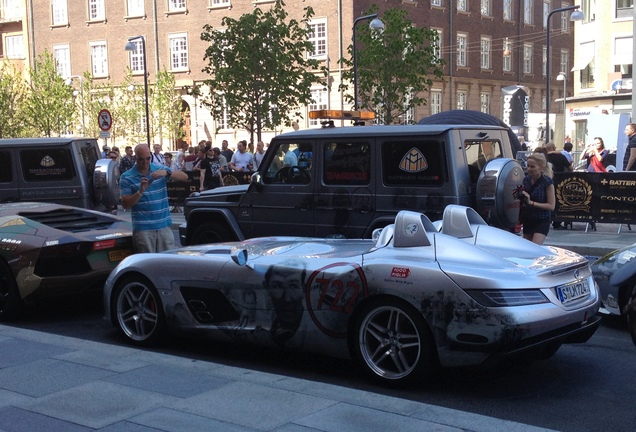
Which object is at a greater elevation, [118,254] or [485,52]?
[485,52]

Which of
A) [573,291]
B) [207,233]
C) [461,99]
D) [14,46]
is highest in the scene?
[14,46]

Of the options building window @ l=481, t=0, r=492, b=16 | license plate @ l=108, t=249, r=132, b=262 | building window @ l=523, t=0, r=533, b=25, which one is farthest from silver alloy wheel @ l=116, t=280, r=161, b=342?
building window @ l=523, t=0, r=533, b=25

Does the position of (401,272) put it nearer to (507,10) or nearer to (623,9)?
(623,9)

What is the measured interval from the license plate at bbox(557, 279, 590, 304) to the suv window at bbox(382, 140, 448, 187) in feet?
10.1

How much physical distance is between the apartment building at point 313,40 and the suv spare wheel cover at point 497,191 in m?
33.4

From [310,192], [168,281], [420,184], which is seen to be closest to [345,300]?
[168,281]

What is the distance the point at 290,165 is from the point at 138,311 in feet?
11.7

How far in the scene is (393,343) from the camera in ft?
19.1

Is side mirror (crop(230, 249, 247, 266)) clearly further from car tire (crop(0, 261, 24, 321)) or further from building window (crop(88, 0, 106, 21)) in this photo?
building window (crop(88, 0, 106, 21))

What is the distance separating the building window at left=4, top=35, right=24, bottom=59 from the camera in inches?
2291

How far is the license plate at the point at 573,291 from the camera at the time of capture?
574cm

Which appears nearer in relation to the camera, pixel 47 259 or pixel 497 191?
pixel 47 259

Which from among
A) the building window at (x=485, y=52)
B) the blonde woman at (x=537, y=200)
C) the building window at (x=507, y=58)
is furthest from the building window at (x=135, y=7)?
the blonde woman at (x=537, y=200)

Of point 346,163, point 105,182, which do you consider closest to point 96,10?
point 105,182
